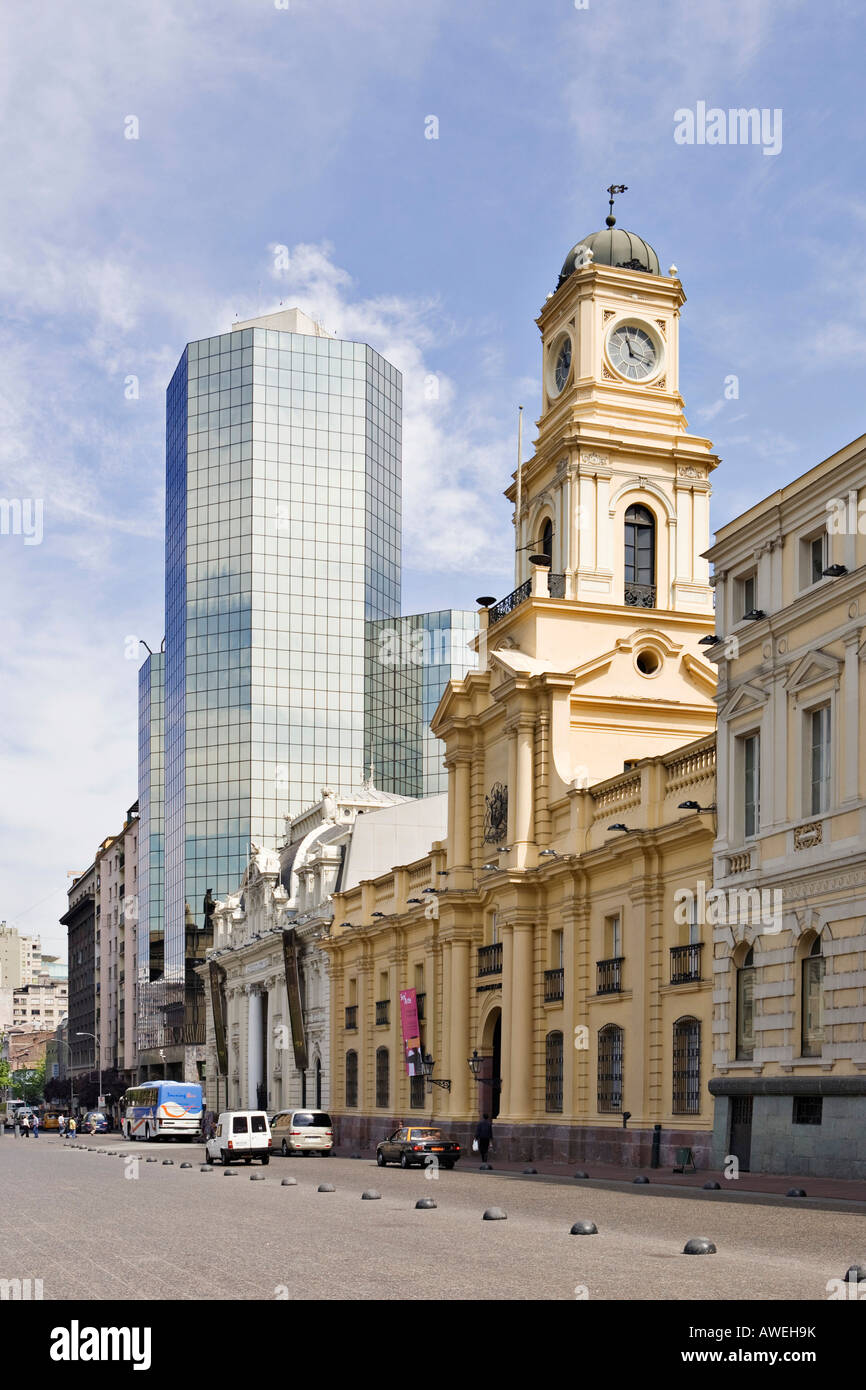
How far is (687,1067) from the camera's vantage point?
37719 millimetres

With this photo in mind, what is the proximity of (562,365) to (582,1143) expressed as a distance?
26.4 metres

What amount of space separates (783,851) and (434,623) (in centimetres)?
12260

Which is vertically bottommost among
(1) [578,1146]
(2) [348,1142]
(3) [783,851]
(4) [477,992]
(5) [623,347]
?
(2) [348,1142]

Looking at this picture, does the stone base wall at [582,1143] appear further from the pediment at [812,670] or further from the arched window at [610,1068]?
the pediment at [812,670]

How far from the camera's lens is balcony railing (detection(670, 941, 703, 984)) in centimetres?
3734

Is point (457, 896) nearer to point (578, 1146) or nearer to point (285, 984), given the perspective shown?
point (578, 1146)

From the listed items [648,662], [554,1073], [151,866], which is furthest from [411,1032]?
[151,866]

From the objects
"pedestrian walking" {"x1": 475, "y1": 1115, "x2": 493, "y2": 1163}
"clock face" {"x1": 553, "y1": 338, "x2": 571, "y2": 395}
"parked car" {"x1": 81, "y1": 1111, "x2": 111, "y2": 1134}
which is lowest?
"parked car" {"x1": 81, "y1": 1111, "x2": 111, "y2": 1134}

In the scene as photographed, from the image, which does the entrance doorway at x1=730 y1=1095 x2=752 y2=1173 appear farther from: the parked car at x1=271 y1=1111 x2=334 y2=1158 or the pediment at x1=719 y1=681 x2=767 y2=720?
the parked car at x1=271 y1=1111 x2=334 y2=1158

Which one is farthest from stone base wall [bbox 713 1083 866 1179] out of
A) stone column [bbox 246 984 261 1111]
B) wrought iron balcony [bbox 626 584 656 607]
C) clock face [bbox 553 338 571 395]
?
stone column [bbox 246 984 261 1111]

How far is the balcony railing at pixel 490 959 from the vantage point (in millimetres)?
50344

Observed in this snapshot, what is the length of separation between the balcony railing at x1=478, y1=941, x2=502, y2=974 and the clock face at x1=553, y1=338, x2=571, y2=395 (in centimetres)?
1899
